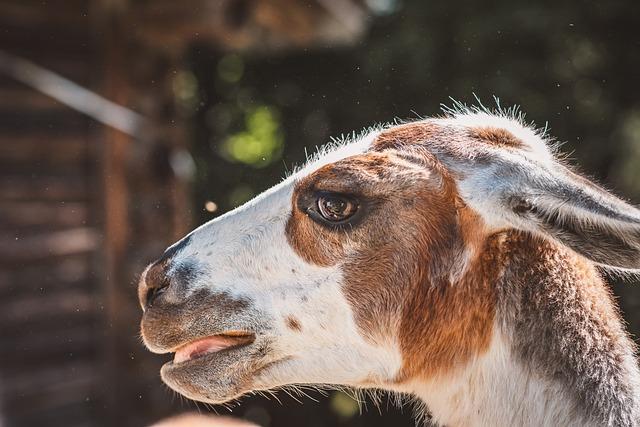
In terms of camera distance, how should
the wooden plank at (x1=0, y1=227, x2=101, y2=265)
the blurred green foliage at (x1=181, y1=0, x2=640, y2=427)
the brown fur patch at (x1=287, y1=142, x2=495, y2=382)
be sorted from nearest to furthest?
the brown fur patch at (x1=287, y1=142, x2=495, y2=382) < the wooden plank at (x1=0, y1=227, x2=101, y2=265) < the blurred green foliage at (x1=181, y1=0, x2=640, y2=427)

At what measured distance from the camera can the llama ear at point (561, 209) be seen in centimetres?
229

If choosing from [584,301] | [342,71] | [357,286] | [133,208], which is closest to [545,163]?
[584,301]

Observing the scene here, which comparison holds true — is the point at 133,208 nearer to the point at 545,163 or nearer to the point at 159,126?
the point at 159,126

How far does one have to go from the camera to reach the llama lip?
Answer: 2.83 metres

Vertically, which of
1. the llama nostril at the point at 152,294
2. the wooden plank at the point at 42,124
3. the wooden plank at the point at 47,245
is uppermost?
the wooden plank at the point at 42,124

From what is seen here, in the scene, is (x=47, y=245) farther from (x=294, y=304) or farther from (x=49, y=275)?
(x=294, y=304)

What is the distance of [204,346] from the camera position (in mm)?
2863

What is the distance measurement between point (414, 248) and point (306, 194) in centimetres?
37

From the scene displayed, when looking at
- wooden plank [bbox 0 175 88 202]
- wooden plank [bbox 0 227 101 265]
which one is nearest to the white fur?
wooden plank [bbox 0 227 101 265]

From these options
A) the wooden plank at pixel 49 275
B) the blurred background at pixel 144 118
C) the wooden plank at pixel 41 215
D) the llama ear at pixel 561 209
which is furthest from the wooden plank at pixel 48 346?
the llama ear at pixel 561 209

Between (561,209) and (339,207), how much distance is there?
2.24 ft

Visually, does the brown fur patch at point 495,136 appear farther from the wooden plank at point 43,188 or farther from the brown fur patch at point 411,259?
the wooden plank at point 43,188

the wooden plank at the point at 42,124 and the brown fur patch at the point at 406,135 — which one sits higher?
the wooden plank at the point at 42,124

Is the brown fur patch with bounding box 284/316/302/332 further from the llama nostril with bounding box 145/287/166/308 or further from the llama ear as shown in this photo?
the llama ear
